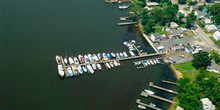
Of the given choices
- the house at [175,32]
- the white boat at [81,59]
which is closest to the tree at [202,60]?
the house at [175,32]

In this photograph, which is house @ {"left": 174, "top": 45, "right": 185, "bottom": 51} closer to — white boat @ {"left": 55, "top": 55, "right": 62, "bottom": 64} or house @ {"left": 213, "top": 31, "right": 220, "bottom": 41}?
house @ {"left": 213, "top": 31, "right": 220, "bottom": 41}

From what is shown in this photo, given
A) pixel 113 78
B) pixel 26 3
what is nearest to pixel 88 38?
pixel 113 78

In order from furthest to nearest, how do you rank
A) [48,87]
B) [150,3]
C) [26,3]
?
[150,3] < [26,3] < [48,87]

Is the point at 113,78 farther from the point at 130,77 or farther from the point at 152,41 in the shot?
the point at 152,41

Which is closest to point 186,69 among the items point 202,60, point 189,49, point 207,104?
point 202,60

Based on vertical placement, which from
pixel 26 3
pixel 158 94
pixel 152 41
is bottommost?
pixel 158 94
